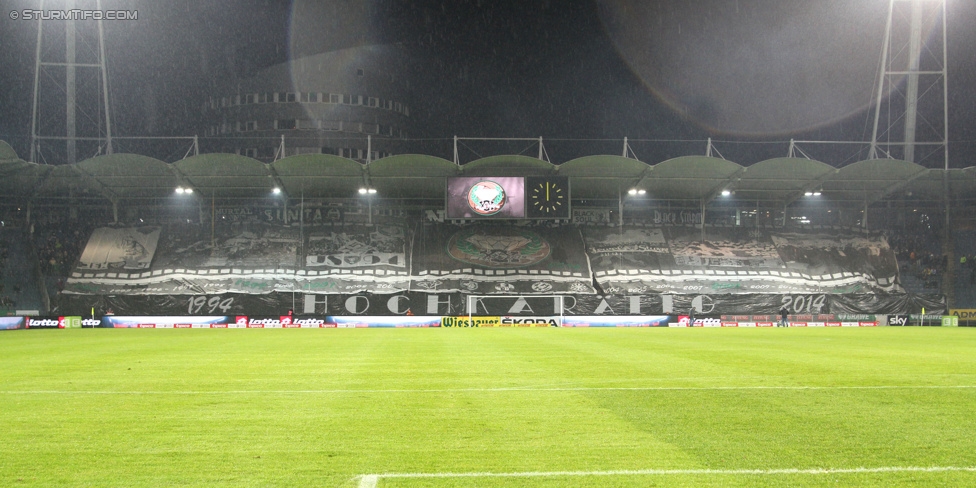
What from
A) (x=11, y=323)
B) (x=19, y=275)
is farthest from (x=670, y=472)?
(x=19, y=275)

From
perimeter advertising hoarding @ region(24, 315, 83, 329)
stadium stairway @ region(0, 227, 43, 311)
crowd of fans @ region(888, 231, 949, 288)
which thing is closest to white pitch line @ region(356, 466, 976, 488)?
perimeter advertising hoarding @ region(24, 315, 83, 329)

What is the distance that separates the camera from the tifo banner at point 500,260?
45344mm

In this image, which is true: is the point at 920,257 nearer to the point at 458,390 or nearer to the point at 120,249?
the point at 458,390

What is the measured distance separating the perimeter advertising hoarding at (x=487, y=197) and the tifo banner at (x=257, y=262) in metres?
6.18

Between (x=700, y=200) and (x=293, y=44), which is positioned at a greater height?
(x=293, y=44)

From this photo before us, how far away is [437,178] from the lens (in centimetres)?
4569

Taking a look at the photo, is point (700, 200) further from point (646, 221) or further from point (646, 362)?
point (646, 362)

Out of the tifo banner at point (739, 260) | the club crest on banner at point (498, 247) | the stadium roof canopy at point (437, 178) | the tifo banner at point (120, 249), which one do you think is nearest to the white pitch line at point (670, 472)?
the stadium roof canopy at point (437, 178)

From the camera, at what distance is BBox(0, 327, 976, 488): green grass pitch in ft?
17.5

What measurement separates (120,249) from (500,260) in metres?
24.8

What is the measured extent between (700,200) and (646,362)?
131 ft

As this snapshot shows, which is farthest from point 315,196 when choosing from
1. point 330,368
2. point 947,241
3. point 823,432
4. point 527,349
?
point 823,432

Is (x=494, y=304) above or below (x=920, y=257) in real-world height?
below

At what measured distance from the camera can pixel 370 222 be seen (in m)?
50.9
